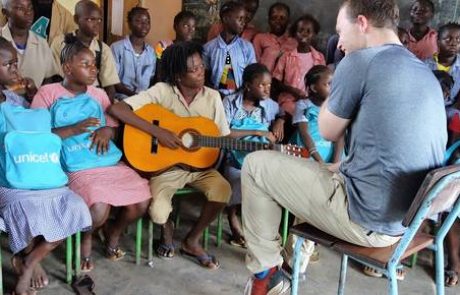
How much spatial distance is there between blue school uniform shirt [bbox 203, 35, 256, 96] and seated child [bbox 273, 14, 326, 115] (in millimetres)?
281

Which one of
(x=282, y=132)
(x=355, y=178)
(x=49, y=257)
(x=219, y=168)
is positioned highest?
(x=355, y=178)

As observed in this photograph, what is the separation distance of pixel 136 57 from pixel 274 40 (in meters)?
1.25

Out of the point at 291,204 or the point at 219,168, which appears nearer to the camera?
the point at 291,204

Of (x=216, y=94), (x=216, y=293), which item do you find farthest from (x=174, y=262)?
(x=216, y=94)

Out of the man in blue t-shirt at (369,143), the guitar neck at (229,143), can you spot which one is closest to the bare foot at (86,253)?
the guitar neck at (229,143)

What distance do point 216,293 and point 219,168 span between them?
923 millimetres

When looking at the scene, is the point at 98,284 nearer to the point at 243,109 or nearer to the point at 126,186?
the point at 126,186

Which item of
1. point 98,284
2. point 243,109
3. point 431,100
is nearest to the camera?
point 431,100

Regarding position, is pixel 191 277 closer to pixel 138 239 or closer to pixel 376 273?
pixel 138 239

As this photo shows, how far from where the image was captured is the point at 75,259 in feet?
9.14

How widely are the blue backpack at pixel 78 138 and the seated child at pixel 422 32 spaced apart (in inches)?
112

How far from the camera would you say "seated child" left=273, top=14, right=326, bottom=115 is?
13.4ft

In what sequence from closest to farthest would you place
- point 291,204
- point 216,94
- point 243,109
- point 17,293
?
1. point 291,204
2. point 17,293
3. point 216,94
4. point 243,109

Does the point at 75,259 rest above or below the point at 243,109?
below
